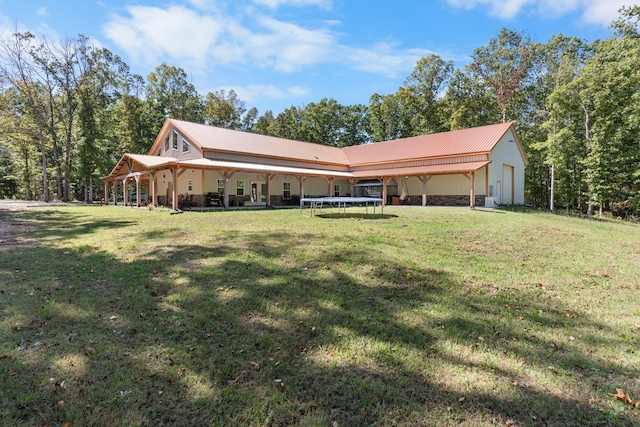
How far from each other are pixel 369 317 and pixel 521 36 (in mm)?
38977

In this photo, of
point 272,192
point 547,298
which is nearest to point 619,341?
point 547,298

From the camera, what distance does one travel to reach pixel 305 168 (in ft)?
88.3

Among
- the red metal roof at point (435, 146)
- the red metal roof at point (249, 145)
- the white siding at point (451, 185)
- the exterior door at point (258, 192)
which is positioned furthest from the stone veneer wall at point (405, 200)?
the red metal roof at point (249, 145)

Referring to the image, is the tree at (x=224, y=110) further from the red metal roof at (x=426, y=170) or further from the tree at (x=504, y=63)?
the tree at (x=504, y=63)

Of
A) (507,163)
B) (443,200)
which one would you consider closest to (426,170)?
(443,200)

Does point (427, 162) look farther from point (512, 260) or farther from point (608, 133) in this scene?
point (512, 260)

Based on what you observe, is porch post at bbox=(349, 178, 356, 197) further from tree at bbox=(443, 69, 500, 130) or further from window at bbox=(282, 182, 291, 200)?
tree at bbox=(443, 69, 500, 130)

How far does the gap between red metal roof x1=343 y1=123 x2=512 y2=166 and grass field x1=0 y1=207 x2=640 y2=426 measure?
17966mm

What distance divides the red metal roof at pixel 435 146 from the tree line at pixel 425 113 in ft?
13.2

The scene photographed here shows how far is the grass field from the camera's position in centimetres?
236

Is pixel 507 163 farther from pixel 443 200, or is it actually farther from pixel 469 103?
pixel 469 103

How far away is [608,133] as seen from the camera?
894 inches

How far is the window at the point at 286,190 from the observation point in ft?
83.5

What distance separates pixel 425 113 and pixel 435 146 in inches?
569
